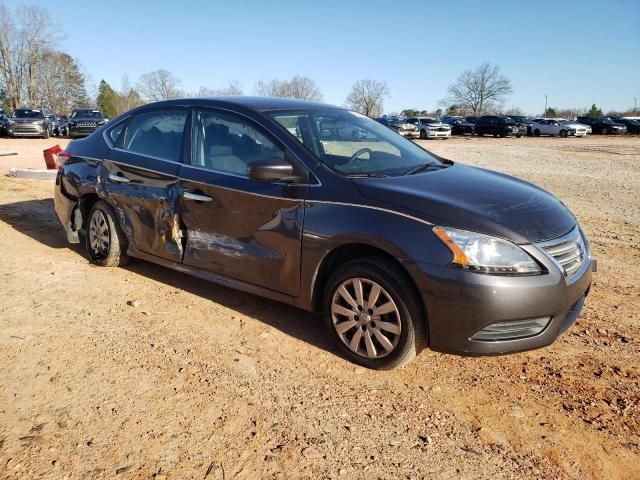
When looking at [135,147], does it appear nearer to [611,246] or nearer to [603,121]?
[611,246]

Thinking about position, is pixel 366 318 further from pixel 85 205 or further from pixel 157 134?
pixel 85 205

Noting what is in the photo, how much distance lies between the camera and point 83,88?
3214 inches

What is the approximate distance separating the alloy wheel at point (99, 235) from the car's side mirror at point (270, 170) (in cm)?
225

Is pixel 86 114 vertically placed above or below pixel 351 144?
above

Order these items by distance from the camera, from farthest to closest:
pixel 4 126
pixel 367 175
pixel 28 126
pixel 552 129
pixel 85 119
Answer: pixel 552 129 < pixel 4 126 < pixel 85 119 < pixel 28 126 < pixel 367 175

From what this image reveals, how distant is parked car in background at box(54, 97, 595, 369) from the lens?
2996 millimetres

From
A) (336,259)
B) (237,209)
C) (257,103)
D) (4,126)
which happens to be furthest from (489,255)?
(4,126)

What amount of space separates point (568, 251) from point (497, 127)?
41225mm

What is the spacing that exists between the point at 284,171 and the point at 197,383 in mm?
1457

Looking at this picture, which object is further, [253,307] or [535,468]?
[253,307]

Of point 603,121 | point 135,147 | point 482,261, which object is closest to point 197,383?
point 482,261

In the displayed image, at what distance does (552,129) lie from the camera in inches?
1690

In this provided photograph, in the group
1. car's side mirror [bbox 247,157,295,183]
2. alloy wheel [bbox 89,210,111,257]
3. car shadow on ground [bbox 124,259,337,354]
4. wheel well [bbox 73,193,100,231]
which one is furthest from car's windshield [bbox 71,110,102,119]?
car's side mirror [bbox 247,157,295,183]

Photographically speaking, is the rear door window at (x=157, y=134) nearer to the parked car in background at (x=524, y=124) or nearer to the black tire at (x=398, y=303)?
the black tire at (x=398, y=303)
